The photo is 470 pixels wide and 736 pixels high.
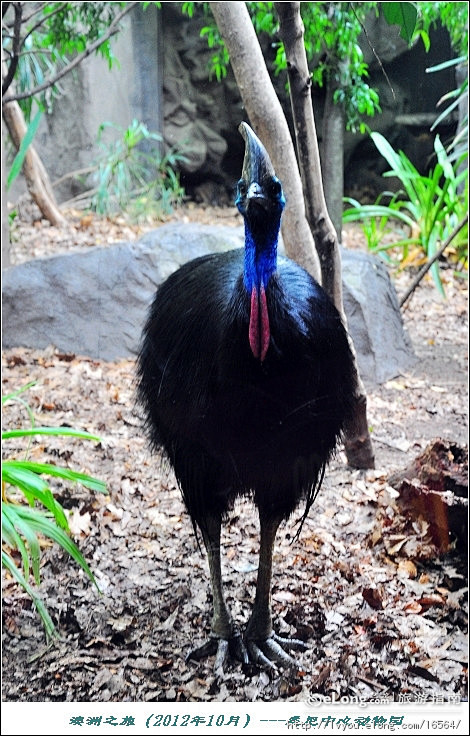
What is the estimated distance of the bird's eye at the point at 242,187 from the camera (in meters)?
1.08

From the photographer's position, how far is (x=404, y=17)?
1.07 m

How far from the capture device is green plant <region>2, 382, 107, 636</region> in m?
1.68

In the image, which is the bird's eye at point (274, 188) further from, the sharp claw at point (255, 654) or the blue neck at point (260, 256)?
the sharp claw at point (255, 654)

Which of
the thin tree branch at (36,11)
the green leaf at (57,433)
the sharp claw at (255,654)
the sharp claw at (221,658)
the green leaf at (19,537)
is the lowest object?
the sharp claw at (221,658)

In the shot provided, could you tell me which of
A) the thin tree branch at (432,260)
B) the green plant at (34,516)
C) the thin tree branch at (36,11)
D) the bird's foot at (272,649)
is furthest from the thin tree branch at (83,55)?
the bird's foot at (272,649)

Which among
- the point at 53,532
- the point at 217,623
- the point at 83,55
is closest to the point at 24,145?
the point at 83,55

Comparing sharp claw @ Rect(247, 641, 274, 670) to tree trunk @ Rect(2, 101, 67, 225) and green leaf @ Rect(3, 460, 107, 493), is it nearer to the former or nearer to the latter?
green leaf @ Rect(3, 460, 107, 493)

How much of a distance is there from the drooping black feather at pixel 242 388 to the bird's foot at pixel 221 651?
225mm

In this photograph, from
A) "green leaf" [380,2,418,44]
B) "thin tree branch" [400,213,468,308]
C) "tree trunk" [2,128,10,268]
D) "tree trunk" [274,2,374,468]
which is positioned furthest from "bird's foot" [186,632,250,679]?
"tree trunk" [2,128,10,268]

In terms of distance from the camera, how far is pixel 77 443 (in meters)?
1.96

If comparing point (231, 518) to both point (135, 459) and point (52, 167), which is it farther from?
point (52, 167)

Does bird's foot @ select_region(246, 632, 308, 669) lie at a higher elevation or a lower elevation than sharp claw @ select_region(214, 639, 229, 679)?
A: higher

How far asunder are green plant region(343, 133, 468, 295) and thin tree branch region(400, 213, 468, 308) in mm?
14

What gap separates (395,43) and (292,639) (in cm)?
102
